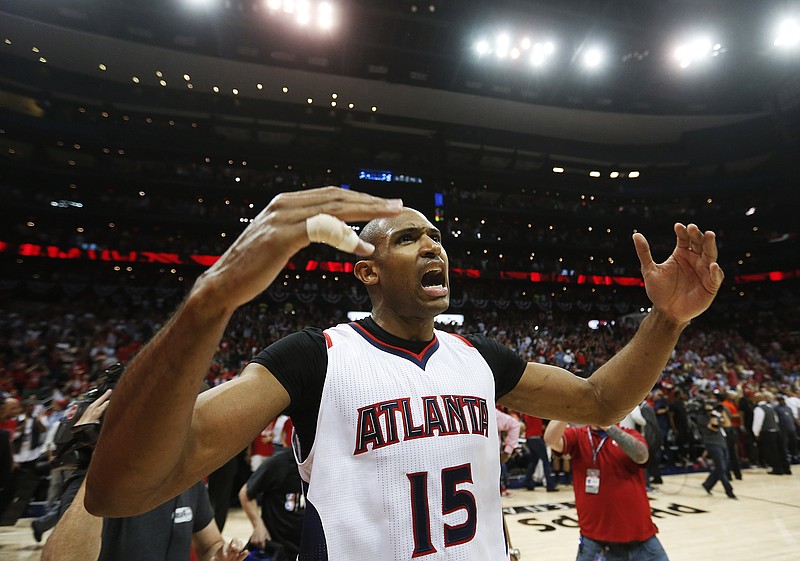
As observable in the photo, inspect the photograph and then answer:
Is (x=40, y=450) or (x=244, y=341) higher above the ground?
(x=244, y=341)

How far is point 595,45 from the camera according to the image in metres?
21.6

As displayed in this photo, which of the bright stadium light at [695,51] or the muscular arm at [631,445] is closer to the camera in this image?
the muscular arm at [631,445]

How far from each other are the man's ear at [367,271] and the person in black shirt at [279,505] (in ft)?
8.45

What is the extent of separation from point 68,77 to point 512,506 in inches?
1076

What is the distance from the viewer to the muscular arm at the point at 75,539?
5.04ft

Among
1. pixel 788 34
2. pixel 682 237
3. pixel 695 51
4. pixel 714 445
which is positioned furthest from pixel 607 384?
pixel 788 34

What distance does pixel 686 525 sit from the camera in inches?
284

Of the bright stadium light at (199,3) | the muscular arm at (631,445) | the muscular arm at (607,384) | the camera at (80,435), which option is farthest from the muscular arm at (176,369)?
the bright stadium light at (199,3)

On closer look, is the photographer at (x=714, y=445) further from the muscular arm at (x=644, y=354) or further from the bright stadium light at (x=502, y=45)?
the bright stadium light at (x=502, y=45)

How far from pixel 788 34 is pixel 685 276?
26.6 m

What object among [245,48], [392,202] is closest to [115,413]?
[392,202]

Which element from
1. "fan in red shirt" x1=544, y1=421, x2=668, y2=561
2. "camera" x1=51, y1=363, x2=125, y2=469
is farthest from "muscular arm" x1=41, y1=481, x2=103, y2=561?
"fan in red shirt" x1=544, y1=421, x2=668, y2=561

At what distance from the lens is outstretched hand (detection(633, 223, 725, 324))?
179 cm

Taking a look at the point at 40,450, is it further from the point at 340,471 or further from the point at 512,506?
the point at 340,471
